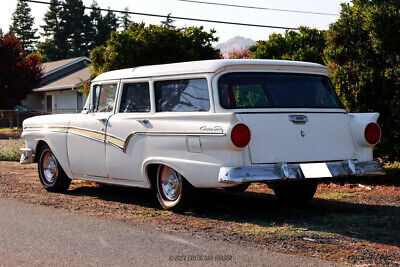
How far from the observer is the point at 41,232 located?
653 cm

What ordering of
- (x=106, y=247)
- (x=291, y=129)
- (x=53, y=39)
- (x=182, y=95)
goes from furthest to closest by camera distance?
(x=53, y=39)
(x=182, y=95)
(x=291, y=129)
(x=106, y=247)

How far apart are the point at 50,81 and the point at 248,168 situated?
131 feet

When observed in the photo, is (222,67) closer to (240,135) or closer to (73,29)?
(240,135)

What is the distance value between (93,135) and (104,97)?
0.63 metres

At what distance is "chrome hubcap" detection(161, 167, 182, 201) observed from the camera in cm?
762

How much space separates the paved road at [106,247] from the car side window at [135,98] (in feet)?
5.79

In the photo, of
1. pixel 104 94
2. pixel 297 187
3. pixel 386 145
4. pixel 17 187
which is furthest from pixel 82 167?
pixel 386 145

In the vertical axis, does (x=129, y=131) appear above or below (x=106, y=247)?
above

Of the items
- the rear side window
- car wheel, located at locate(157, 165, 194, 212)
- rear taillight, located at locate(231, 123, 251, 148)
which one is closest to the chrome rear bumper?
rear taillight, located at locate(231, 123, 251, 148)

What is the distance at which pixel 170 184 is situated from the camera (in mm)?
7742

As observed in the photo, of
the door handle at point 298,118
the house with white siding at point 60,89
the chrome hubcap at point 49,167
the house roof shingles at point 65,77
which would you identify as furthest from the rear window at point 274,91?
the house roof shingles at point 65,77

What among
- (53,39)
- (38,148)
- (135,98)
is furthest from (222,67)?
(53,39)

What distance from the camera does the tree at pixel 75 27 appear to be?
268 ft

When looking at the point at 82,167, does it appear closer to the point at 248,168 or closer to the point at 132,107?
the point at 132,107
